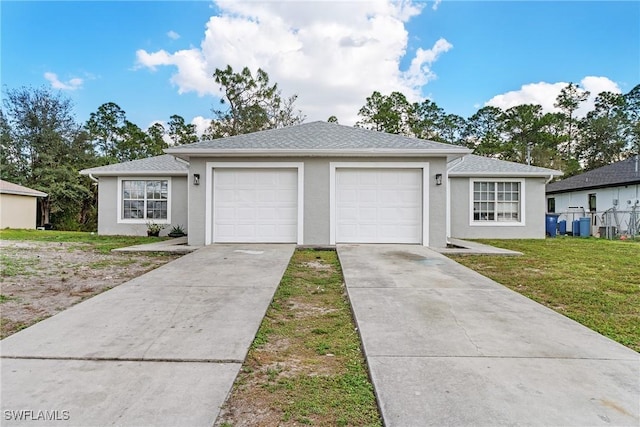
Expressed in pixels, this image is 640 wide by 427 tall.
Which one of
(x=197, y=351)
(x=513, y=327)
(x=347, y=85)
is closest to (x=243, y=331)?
(x=197, y=351)

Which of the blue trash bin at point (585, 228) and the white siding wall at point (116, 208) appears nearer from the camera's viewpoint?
the white siding wall at point (116, 208)

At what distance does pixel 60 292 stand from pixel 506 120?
3830 cm

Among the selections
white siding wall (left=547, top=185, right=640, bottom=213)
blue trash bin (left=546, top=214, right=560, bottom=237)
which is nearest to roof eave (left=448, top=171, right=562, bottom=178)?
blue trash bin (left=546, top=214, right=560, bottom=237)

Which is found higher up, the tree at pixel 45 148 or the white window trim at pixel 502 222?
the tree at pixel 45 148

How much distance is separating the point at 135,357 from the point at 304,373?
1.41 metres

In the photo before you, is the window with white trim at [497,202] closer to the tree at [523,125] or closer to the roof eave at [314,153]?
the roof eave at [314,153]

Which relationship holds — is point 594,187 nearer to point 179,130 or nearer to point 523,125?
point 523,125

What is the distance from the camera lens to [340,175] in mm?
9547

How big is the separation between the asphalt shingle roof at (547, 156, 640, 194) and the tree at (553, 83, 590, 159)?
17.1 metres

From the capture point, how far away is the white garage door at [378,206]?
31.2ft

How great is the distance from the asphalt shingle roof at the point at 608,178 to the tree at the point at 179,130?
97.9 feet

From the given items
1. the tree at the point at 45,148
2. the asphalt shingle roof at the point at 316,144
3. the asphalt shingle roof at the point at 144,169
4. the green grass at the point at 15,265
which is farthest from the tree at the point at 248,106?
the green grass at the point at 15,265

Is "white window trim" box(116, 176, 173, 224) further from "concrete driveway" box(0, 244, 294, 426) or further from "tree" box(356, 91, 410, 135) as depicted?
"tree" box(356, 91, 410, 135)

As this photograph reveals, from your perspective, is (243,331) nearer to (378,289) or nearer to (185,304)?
(185,304)
